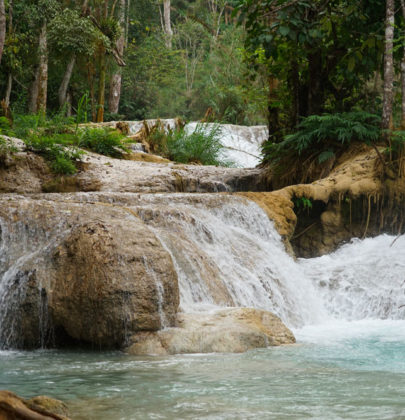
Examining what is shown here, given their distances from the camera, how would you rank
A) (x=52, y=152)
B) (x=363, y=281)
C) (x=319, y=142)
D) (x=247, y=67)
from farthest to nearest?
(x=247, y=67), (x=319, y=142), (x=52, y=152), (x=363, y=281)

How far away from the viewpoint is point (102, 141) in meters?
13.3

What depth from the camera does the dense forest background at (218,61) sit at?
10703 mm

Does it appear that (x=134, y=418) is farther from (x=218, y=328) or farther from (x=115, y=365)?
(x=218, y=328)

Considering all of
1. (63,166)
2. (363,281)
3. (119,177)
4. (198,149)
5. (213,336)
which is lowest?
(213,336)

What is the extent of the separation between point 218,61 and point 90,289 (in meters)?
32.2

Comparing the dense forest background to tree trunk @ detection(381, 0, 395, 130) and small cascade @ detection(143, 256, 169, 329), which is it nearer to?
tree trunk @ detection(381, 0, 395, 130)

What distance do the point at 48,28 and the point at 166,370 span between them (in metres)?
18.6

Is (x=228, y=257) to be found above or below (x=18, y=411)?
above

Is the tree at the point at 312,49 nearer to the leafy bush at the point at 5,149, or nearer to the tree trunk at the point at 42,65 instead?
the leafy bush at the point at 5,149

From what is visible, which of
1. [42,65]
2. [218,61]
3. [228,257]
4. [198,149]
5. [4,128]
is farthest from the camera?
[218,61]

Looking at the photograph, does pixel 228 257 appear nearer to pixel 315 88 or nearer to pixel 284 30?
pixel 284 30

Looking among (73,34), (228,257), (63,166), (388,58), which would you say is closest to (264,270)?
(228,257)

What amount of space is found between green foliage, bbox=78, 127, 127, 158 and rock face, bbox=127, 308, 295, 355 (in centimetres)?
789

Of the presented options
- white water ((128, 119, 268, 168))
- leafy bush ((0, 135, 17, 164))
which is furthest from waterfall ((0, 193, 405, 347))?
white water ((128, 119, 268, 168))
